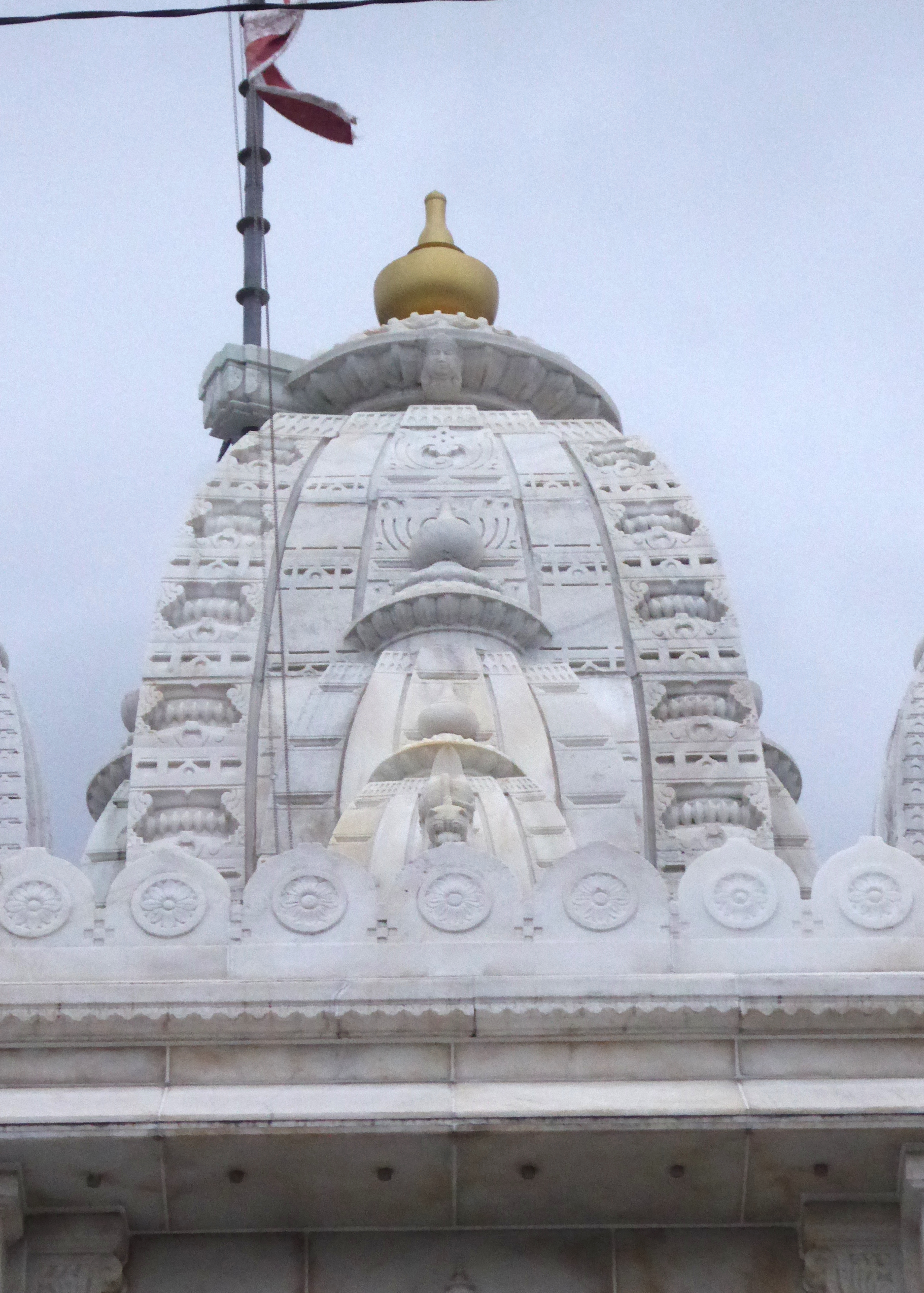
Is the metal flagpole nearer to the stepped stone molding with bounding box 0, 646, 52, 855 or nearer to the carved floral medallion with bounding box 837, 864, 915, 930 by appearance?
the stepped stone molding with bounding box 0, 646, 52, 855

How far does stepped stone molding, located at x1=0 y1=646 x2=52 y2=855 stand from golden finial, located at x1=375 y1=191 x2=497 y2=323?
9614mm

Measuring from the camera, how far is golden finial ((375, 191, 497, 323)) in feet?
109

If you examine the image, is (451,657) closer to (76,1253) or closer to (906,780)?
(906,780)

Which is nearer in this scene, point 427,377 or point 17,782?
point 17,782

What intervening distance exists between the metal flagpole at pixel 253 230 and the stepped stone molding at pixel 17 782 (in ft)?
47.5

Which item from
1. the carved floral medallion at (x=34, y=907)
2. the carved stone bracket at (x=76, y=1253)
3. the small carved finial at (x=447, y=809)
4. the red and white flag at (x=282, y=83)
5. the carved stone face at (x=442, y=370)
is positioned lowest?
the carved stone bracket at (x=76, y=1253)

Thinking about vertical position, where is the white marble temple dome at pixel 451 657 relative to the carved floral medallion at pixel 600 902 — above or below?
above

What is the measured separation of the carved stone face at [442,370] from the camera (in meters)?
31.2

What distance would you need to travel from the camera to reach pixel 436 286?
33.2 meters

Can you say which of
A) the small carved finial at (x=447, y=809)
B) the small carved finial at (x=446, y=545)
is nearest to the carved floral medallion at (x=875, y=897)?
the small carved finial at (x=447, y=809)

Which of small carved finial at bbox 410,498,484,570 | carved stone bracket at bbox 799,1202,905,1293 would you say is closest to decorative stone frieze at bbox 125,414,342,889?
A: small carved finial at bbox 410,498,484,570

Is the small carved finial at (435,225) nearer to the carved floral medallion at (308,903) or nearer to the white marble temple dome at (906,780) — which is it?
the white marble temple dome at (906,780)

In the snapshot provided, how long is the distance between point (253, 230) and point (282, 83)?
10935mm

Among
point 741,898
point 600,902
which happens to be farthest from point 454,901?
point 741,898
